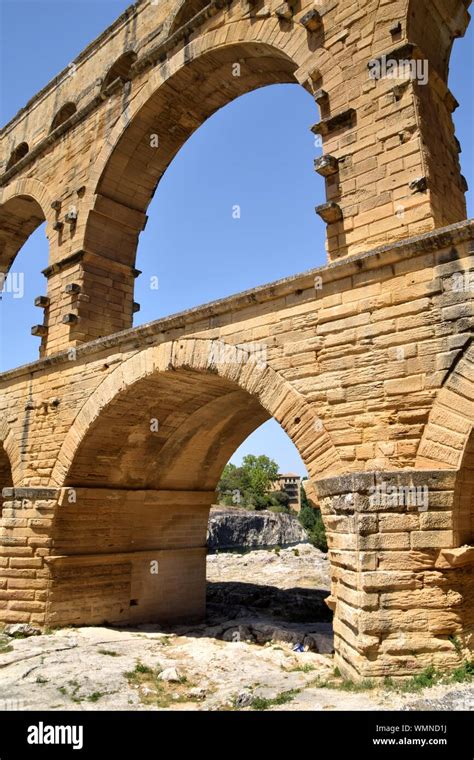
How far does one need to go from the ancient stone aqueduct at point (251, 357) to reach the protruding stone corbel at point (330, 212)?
0.03 metres

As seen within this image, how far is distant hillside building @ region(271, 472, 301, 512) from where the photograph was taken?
74062mm

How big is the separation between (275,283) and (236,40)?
169 inches

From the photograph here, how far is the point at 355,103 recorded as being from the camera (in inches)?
252

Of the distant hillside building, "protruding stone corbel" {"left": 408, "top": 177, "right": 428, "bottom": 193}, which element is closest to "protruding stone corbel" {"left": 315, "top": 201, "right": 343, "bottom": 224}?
"protruding stone corbel" {"left": 408, "top": 177, "right": 428, "bottom": 193}

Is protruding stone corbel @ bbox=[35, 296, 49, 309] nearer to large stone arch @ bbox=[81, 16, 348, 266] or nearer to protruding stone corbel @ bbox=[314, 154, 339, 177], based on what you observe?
large stone arch @ bbox=[81, 16, 348, 266]

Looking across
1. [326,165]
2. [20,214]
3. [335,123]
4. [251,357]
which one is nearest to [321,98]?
[335,123]

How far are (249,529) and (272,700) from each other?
135ft

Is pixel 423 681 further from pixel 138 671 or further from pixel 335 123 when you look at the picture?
pixel 335 123

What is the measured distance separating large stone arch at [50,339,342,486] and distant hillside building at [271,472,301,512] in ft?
217

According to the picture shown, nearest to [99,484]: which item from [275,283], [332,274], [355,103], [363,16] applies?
[275,283]

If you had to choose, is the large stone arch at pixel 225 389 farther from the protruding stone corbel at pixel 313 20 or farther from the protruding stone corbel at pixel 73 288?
the protruding stone corbel at pixel 313 20

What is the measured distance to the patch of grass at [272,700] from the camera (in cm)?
455

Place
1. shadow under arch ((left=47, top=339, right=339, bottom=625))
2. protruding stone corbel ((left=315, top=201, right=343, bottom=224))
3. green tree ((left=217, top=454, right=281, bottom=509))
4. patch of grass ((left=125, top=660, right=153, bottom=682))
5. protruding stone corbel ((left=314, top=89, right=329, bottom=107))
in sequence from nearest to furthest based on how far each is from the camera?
1. patch of grass ((left=125, top=660, right=153, bottom=682))
2. protruding stone corbel ((left=315, top=201, right=343, bottom=224))
3. protruding stone corbel ((left=314, top=89, right=329, bottom=107))
4. shadow under arch ((left=47, top=339, right=339, bottom=625))
5. green tree ((left=217, top=454, right=281, bottom=509))
